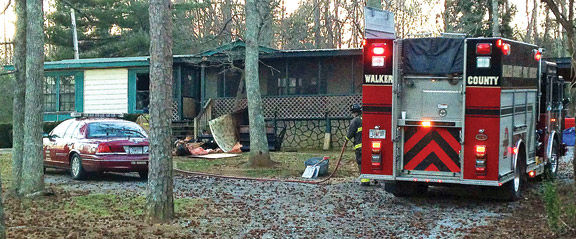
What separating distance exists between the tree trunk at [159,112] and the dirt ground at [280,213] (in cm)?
37

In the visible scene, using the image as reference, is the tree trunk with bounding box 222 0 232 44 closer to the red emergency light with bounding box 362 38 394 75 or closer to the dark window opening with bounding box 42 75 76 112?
the dark window opening with bounding box 42 75 76 112

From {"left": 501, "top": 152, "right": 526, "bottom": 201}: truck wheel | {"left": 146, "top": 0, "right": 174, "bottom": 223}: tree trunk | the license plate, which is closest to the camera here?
{"left": 146, "top": 0, "right": 174, "bottom": 223}: tree trunk

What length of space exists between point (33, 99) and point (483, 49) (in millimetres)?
7272

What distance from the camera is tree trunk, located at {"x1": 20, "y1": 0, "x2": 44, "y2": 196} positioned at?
36.3ft

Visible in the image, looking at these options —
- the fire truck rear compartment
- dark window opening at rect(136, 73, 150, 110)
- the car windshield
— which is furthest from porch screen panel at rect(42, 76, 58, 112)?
the fire truck rear compartment

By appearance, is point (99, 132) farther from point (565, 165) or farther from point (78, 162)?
point (565, 165)

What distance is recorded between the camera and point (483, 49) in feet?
35.4

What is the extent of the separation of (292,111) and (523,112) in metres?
14.7

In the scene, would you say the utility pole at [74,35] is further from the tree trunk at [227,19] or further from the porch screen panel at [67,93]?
the porch screen panel at [67,93]

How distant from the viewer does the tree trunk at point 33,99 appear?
11.1 metres

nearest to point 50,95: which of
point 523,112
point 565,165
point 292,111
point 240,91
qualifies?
point 240,91

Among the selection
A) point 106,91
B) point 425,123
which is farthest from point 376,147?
point 106,91

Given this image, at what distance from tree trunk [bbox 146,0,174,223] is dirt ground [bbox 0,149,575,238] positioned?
37 cm

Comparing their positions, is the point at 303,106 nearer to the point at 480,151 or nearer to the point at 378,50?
the point at 378,50
